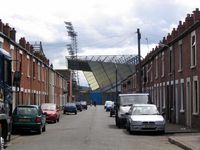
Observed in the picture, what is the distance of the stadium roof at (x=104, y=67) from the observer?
124500 mm

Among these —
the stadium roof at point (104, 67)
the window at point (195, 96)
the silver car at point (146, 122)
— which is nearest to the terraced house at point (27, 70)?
the silver car at point (146, 122)

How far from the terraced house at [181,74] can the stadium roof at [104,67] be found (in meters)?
76.9

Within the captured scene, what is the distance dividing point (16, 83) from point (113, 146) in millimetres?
4402

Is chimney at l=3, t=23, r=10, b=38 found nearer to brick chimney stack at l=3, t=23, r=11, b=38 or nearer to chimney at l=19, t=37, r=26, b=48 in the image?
brick chimney stack at l=3, t=23, r=11, b=38

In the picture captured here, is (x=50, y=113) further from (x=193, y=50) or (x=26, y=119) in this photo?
(x=193, y=50)

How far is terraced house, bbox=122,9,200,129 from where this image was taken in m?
28.2

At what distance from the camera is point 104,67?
436 feet

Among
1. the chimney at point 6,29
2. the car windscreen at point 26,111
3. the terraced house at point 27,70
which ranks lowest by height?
the car windscreen at point 26,111

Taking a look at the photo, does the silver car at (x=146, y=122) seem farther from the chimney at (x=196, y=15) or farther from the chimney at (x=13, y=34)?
the chimney at (x=13, y=34)

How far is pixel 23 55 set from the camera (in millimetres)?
40250

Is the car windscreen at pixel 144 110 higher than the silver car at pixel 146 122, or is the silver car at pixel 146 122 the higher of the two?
the car windscreen at pixel 144 110

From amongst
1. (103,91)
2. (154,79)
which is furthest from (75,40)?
(154,79)

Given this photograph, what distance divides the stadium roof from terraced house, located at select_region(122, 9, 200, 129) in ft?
252

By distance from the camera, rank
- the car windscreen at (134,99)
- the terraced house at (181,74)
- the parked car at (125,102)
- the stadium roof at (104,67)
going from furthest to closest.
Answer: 1. the stadium roof at (104,67)
2. the car windscreen at (134,99)
3. the parked car at (125,102)
4. the terraced house at (181,74)
